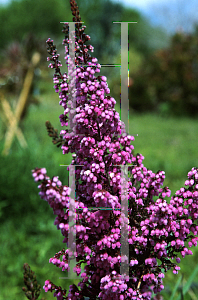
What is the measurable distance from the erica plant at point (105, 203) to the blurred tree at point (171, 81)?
13.7m

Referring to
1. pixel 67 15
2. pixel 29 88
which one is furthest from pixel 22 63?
pixel 67 15

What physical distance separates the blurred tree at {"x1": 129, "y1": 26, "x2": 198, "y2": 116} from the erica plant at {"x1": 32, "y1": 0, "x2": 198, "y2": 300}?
13700 mm

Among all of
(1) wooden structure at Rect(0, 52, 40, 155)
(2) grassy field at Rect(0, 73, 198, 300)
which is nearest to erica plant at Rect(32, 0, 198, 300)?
(2) grassy field at Rect(0, 73, 198, 300)

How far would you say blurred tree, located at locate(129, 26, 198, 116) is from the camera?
14.2m

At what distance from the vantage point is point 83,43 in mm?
938

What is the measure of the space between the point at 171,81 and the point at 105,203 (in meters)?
15.0

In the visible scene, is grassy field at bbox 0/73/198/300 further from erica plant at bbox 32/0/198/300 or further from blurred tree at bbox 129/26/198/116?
blurred tree at bbox 129/26/198/116

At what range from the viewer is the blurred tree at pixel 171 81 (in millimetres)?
14227

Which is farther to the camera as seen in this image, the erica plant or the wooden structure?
the wooden structure

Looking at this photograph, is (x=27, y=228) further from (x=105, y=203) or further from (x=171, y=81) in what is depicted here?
(x=171, y=81)

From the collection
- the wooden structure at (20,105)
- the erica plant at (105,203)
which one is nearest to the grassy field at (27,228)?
the wooden structure at (20,105)

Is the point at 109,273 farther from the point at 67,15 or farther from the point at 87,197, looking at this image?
the point at 67,15

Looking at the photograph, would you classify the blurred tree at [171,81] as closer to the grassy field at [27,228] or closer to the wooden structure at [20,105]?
the grassy field at [27,228]

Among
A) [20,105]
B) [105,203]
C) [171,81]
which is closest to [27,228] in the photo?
[20,105]
